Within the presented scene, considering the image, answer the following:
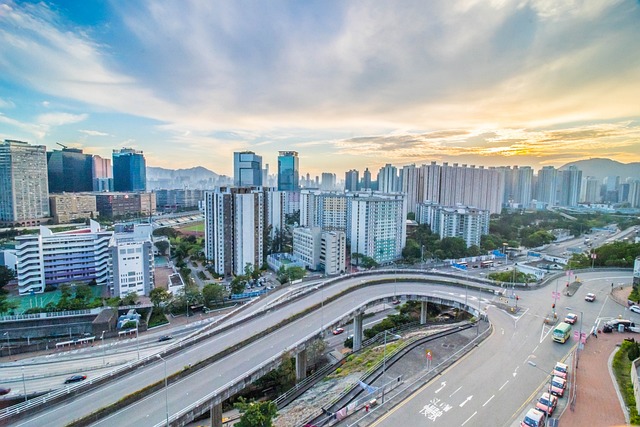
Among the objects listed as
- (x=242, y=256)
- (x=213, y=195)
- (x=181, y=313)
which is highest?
(x=213, y=195)

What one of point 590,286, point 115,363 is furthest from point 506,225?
point 115,363

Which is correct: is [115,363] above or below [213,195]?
below

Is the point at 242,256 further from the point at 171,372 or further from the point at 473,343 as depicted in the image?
the point at 473,343

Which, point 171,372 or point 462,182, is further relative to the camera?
point 462,182

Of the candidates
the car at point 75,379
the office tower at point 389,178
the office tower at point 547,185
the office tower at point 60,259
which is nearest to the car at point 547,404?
the car at point 75,379

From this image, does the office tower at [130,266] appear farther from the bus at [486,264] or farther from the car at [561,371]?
the bus at [486,264]

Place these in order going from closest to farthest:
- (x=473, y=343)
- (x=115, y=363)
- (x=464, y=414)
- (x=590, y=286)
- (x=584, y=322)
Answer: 1. (x=464, y=414)
2. (x=473, y=343)
3. (x=584, y=322)
4. (x=115, y=363)
5. (x=590, y=286)
